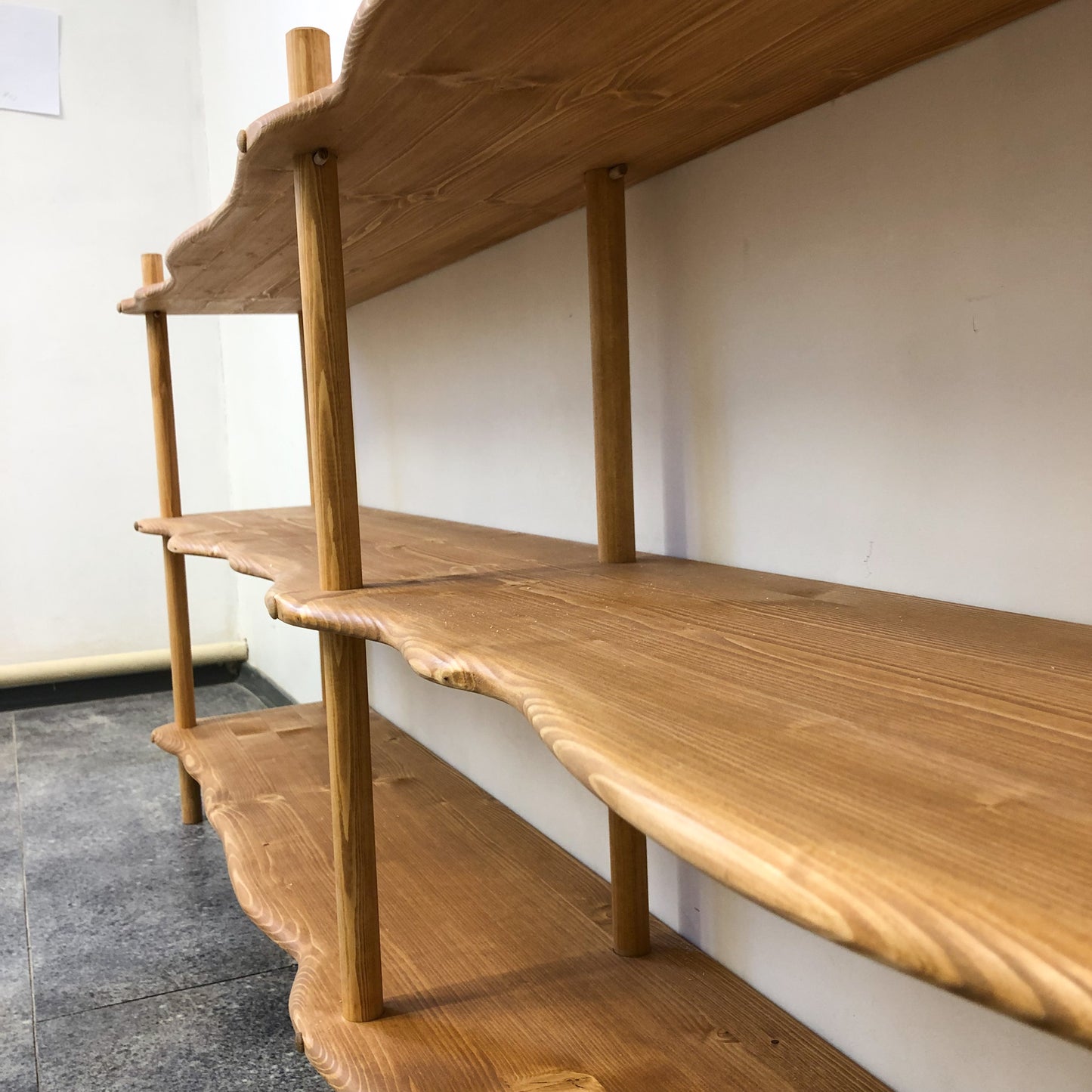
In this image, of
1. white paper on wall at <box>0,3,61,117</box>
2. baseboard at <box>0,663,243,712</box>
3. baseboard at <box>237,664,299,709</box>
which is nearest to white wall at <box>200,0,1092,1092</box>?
baseboard at <box>237,664,299,709</box>

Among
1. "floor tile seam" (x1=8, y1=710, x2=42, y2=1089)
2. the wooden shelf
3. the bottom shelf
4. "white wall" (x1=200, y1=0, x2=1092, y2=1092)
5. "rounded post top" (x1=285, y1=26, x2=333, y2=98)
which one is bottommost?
"floor tile seam" (x1=8, y1=710, x2=42, y2=1089)

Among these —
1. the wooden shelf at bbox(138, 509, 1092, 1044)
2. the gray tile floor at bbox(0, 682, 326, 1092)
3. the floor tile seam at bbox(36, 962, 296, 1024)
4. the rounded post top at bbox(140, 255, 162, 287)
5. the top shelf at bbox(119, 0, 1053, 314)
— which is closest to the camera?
the wooden shelf at bbox(138, 509, 1092, 1044)

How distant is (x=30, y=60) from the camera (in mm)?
2959

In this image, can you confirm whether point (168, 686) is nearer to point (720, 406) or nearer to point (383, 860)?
point (383, 860)

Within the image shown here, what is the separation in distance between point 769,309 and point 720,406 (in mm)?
118

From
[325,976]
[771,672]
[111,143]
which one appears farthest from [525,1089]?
[111,143]

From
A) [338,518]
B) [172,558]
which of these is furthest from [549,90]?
[172,558]

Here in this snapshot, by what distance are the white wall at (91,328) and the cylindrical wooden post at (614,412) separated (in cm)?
253

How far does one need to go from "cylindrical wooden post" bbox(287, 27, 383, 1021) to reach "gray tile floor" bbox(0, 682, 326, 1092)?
47 cm

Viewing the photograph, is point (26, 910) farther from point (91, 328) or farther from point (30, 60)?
point (30, 60)

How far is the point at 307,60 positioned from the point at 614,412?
429 mm

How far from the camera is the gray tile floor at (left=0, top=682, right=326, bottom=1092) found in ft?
4.29

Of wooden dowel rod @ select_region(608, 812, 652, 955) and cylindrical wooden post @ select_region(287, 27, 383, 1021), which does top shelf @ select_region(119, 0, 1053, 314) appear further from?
wooden dowel rod @ select_region(608, 812, 652, 955)

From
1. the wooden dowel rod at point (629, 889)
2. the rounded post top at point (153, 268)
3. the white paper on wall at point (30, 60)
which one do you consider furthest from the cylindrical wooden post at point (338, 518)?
the white paper on wall at point (30, 60)
